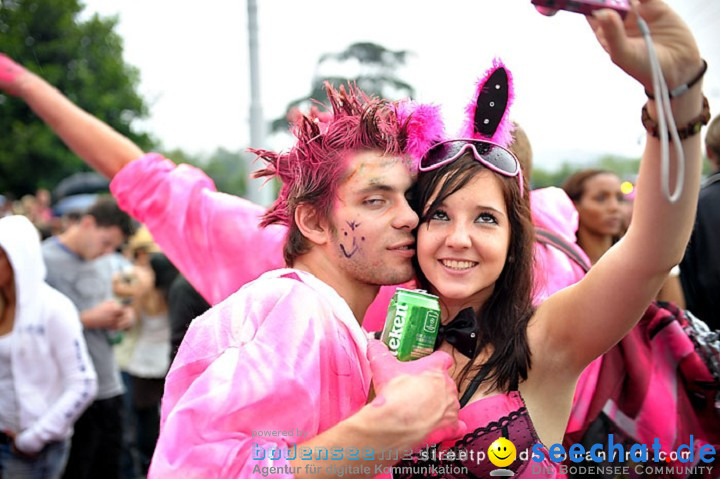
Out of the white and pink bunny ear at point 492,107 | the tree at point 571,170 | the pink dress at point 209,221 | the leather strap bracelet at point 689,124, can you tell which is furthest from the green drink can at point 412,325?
the tree at point 571,170

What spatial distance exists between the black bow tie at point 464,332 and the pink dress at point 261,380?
0.84 ft

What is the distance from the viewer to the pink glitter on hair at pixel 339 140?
2.05 metres

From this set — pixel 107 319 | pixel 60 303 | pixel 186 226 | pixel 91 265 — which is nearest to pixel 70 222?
pixel 91 265

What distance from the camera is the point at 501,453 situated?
70.4 inches

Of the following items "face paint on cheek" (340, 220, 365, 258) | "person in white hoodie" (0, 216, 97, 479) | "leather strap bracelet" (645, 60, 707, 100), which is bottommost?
"person in white hoodie" (0, 216, 97, 479)

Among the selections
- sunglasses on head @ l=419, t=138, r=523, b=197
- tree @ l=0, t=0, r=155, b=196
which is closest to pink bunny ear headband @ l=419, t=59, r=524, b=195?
sunglasses on head @ l=419, t=138, r=523, b=197

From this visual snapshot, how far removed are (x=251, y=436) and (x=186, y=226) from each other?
1.58 metres

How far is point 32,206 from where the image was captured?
425 inches

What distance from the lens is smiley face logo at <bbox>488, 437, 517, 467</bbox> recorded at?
5.86 ft

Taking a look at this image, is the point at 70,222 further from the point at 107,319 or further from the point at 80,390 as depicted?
the point at 80,390

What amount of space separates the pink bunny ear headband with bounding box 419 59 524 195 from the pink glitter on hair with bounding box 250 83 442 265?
63 mm

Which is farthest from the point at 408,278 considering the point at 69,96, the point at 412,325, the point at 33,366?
the point at 69,96

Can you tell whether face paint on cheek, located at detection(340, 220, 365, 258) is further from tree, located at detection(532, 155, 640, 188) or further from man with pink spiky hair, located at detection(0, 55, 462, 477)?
tree, located at detection(532, 155, 640, 188)

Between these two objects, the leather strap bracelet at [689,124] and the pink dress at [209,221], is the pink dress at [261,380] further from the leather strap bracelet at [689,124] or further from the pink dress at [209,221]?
the pink dress at [209,221]
